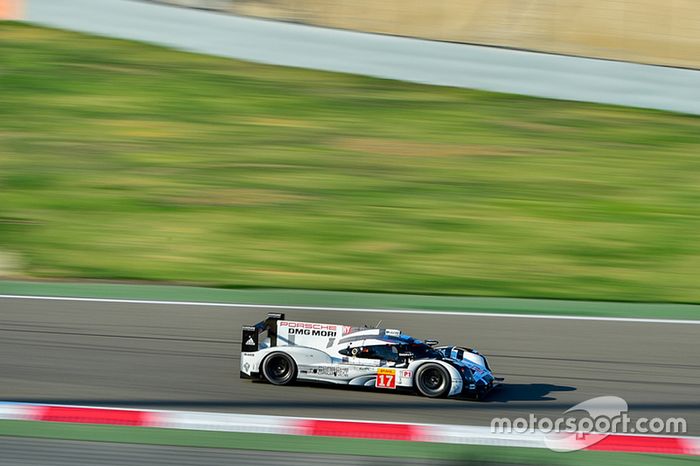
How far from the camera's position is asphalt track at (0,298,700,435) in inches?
260

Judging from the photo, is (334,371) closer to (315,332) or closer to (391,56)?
(315,332)

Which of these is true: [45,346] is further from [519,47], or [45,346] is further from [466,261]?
[519,47]

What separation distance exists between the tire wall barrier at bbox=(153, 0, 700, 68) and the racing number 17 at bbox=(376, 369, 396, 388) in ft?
31.4

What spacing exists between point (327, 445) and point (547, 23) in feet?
34.8

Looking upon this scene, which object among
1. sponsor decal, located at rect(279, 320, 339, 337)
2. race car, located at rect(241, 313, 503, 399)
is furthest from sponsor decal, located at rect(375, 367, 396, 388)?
sponsor decal, located at rect(279, 320, 339, 337)

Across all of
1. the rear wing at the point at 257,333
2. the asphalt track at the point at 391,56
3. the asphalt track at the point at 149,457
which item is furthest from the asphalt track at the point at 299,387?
the asphalt track at the point at 391,56

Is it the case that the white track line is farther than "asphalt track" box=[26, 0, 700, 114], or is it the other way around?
"asphalt track" box=[26, 0, 700, 114]

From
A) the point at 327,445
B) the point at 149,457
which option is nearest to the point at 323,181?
the point at 327,445

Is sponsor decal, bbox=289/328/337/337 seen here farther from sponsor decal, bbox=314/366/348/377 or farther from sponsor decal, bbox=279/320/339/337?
sponsor decal, bbox=314/366/348/377

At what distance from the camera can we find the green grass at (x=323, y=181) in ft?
33.3

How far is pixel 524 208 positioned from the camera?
12.0 metres

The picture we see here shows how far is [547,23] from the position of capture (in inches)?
592

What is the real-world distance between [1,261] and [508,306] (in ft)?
17.2

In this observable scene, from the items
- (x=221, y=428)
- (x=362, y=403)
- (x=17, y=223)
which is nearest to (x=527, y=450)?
(x=362, y=403)
